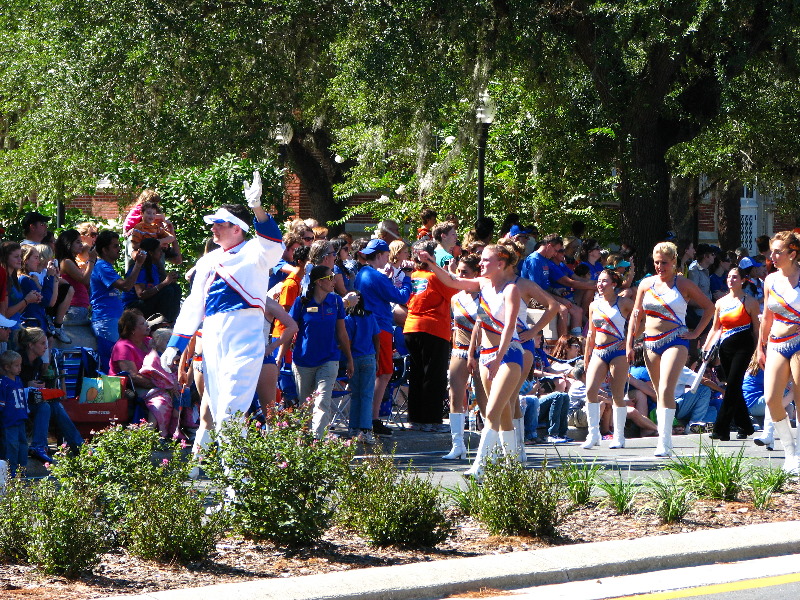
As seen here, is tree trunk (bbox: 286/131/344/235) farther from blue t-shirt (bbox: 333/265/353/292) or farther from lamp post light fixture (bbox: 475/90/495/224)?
blue t-shirt (bbox: 333/265/353/292)

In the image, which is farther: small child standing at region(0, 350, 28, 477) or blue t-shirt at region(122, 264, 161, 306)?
blue t-shirt at region(122, 264, 161, 306)

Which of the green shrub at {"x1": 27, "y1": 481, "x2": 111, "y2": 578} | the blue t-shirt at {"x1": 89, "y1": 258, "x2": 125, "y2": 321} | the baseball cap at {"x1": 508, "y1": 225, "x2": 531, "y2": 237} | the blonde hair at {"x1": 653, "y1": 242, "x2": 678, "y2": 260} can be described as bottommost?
the green shrub at {"x1": 27, "y1": 481, "x2": 111, "y2": 578}

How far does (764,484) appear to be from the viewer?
28.5 feet

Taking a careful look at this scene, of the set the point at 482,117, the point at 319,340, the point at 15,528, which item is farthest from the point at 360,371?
the point at 482,117

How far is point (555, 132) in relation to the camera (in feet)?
65.3

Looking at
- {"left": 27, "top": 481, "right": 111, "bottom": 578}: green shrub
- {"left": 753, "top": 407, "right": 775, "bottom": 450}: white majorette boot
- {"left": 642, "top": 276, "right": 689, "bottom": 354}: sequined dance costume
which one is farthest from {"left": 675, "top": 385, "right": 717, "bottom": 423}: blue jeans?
{"left": 27, "top": 481, "right": 111, "bottom": 578}: green shrub

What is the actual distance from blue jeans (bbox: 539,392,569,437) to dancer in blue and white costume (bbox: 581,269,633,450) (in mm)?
758

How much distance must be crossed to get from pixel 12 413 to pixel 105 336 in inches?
130

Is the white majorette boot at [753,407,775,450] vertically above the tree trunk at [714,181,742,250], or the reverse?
the tree trunk at [714,181,742,250]

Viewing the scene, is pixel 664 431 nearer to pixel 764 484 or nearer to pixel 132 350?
pixel 764 484

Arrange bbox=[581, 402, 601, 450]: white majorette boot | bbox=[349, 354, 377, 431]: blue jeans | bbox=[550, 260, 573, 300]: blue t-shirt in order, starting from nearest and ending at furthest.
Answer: bbox=[349, 354, 377, 431]: blue jeans, bbox=[581, 402, 601, 450]: white majorette boot, bbox=[550, 260, 573, 300]: blue t-shirt

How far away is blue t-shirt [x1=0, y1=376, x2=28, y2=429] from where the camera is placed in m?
9.66

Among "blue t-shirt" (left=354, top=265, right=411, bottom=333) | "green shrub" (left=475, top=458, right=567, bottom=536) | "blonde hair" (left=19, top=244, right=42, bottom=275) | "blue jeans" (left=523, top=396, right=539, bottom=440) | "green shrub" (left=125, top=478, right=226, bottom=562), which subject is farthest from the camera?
"blue jeans" (left=523, top=396, right=539, bottom=440)

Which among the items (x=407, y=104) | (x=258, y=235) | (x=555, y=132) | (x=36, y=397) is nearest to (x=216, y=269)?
(x=258, y=235)
